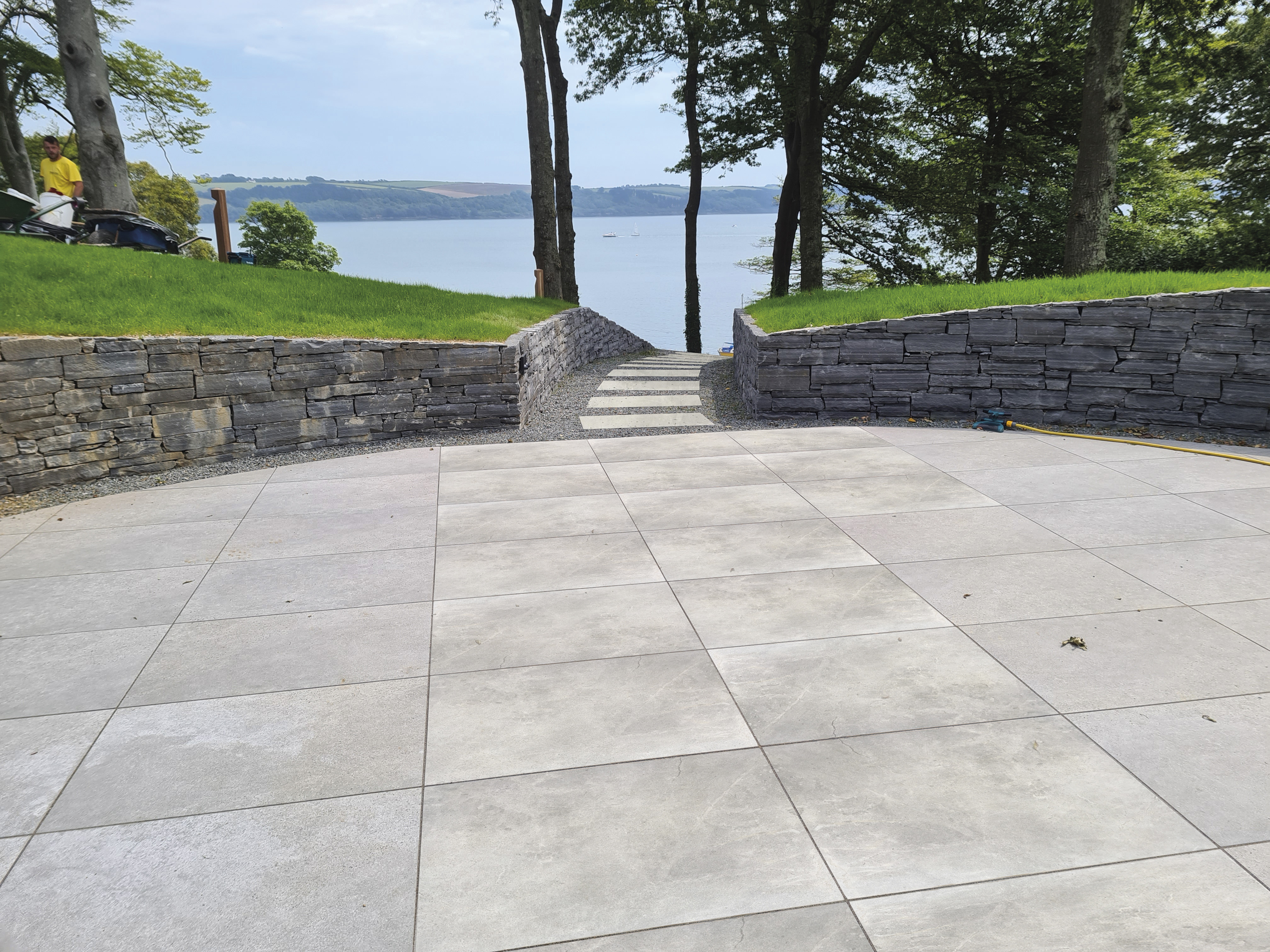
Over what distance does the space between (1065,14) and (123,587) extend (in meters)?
21.0

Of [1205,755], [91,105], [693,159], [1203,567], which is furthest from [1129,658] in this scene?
[693,159]

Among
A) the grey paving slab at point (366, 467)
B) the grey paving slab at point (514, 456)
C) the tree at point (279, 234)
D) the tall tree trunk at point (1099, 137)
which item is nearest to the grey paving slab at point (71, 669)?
the grey paving slab at point (366, 467)

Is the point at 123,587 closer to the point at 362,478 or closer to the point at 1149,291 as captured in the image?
the point at 362,478

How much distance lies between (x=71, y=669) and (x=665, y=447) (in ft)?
16.4

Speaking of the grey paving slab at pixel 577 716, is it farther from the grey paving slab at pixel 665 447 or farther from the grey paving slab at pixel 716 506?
the grey paving slab at pixel 665 447

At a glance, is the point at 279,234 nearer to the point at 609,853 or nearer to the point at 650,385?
the point at 650,385

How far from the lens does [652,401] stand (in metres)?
10.1

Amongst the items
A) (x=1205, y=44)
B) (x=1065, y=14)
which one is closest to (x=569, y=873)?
(x=1205, y=44)

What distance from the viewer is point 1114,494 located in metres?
6.02

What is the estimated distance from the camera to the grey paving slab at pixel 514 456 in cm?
715

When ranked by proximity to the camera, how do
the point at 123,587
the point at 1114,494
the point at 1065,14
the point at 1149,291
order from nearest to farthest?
the point at 123,587 → the point at 1114,494 → the point at 1149,291 → the point at 1065,14

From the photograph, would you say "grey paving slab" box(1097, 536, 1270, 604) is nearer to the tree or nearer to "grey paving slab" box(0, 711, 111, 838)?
"grey paving slab" box(0, 711, 111, 838)

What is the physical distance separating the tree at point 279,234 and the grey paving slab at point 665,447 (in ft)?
133

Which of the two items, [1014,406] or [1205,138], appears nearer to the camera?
[1014,406]
